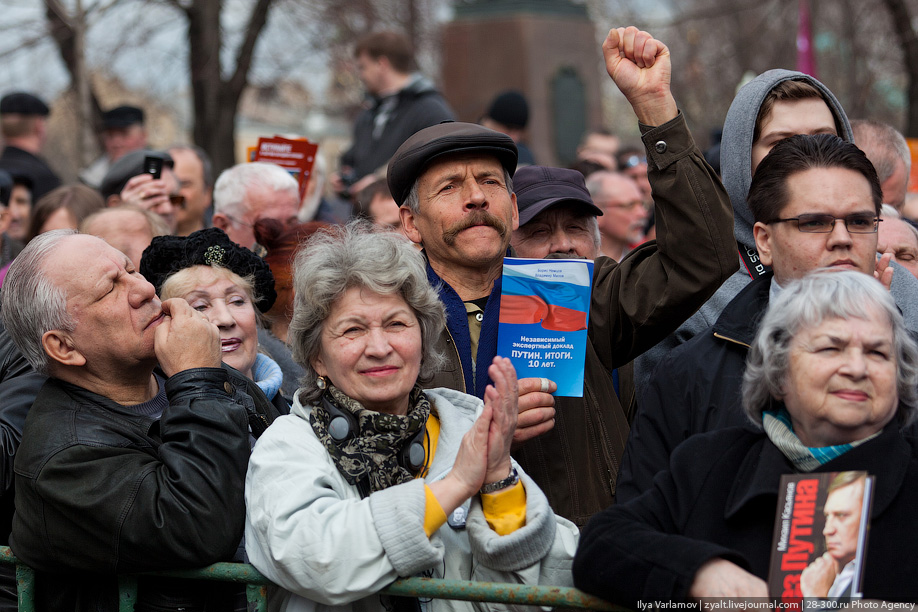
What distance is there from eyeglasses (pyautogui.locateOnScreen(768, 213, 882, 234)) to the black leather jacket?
1.67 m

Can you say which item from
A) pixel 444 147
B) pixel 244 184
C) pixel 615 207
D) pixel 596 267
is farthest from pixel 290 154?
pixel 596 267

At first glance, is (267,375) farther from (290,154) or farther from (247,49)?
(247,49)

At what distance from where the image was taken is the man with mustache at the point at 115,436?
9.19ft

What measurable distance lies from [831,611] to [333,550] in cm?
113

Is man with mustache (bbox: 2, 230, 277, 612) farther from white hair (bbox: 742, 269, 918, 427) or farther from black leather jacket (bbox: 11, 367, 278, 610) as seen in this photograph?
white hair (bbox: 742, 269, 918, 427)

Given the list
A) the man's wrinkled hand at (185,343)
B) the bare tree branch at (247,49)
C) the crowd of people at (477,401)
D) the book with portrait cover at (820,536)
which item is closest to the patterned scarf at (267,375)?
the crowd of people at (477,401)

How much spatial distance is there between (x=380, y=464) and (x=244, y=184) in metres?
2.97

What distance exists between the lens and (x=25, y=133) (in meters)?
8.58

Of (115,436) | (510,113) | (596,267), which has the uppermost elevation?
(510,113)

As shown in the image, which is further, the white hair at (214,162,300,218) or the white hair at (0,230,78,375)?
the white hair at (214,162,300,218)

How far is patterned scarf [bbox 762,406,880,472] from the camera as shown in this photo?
239 cm

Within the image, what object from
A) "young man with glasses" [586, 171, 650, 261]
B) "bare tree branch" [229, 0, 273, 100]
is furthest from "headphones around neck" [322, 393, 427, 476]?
"bare tree branch" [229, 0, 273, 100]

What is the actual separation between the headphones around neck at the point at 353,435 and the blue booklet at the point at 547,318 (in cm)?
40

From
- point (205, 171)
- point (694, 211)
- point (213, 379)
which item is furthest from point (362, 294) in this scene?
point (205, 171)
